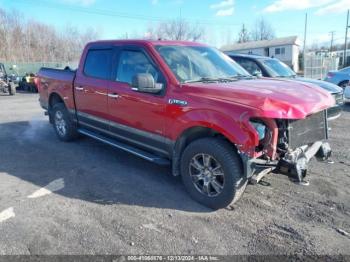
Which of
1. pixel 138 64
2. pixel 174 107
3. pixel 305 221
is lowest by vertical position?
pixel 305 221

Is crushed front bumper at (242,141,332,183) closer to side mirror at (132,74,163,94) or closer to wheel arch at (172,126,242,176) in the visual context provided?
wheel arch at (172,126,242,176)

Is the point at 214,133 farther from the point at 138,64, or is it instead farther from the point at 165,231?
the point at 138,64

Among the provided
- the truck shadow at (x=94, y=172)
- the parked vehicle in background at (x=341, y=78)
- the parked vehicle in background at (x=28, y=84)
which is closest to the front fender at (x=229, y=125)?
the truck shadow at (x=94, y=172)

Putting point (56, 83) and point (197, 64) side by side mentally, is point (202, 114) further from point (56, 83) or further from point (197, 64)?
point (56, 83)

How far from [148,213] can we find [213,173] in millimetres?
925

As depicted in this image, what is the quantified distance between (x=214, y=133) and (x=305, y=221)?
57.0 inches

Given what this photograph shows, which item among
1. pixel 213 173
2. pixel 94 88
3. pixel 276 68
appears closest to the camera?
pixel 213 173

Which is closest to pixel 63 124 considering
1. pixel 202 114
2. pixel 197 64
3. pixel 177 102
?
pixel 197 64

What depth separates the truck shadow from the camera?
425 centimetres

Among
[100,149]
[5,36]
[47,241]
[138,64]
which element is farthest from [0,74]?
[5,36]

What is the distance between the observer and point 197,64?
15.3ft

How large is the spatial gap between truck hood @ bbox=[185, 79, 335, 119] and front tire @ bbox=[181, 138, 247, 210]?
56 centimetres

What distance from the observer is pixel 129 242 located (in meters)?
3.26

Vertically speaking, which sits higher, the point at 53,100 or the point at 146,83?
the point at 146,83
